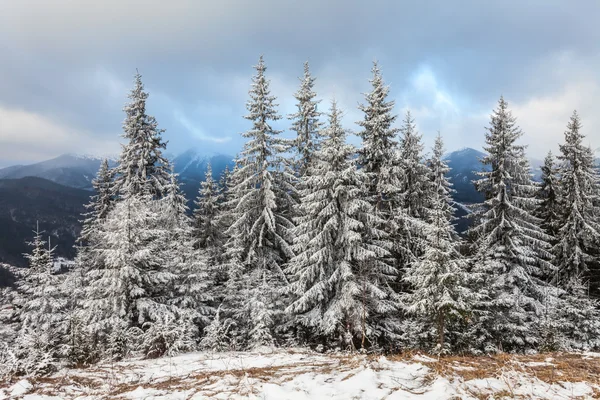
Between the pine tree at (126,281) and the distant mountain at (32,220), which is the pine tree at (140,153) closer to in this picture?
the pine tree at (126,281)

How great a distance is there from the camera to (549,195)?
91.7ft

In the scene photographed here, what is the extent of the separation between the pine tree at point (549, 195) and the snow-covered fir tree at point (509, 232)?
5291mm

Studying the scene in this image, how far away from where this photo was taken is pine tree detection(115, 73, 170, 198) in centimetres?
2261

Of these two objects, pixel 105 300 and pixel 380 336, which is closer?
pixel 105 300

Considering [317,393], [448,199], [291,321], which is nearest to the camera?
[317,393]

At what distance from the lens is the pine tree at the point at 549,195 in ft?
88.2

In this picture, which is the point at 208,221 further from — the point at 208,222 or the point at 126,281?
the point at 126,281

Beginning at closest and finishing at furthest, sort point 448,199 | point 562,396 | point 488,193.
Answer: point 562,396
point 488,193
point 448,199

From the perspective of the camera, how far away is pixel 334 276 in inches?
631

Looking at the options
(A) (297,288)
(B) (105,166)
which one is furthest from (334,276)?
(B) (105,166)

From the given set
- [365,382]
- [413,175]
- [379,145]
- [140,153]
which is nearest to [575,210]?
[413,175]

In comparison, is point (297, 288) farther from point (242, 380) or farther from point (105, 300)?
point (242, 380)

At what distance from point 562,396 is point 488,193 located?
2278 cm

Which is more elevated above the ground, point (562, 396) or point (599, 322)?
point (562, 396)
